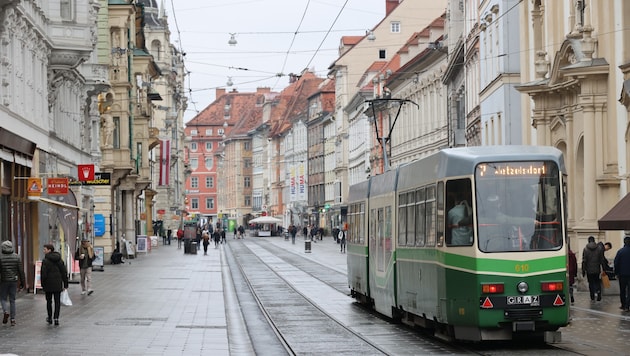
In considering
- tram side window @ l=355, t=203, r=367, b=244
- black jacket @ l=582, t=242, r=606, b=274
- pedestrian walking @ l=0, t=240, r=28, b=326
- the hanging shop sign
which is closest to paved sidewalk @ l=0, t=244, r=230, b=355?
pedestrian walking @ l=0, t=240, r=28, b=326

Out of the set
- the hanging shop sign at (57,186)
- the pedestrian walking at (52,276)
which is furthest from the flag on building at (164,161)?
the pedestrian walking at (52,276)

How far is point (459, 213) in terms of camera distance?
19781 mm

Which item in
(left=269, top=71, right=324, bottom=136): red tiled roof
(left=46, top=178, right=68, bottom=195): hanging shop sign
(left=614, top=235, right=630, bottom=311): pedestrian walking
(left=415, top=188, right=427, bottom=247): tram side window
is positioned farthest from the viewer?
(left=269, top=71, right=324, bottom=136): red tiled roof

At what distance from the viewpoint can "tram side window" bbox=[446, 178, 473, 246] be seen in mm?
19594

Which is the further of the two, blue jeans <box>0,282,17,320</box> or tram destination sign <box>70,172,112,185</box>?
tram destination sign <box>70,172,112,185</box>

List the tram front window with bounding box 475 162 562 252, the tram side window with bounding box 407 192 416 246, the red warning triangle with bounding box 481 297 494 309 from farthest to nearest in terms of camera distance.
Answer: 1. the tram side window with bounding box 407 192 416 246
2. the tram front window with bounding box 475 162 562 252
3. the red warning triangle with bounding box 481 297 494 309

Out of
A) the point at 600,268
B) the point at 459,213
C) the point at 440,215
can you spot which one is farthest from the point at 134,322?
the point at 600,268

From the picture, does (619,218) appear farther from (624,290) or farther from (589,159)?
(589,159)

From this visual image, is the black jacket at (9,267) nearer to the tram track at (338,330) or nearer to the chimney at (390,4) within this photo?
the tram track at (338,330)

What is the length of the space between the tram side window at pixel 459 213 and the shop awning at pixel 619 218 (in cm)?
1112

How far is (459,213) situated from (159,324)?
7.93m

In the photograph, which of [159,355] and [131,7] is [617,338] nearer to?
[159,355]

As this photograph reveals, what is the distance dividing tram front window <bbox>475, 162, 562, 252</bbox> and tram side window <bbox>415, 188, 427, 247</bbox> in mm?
2141

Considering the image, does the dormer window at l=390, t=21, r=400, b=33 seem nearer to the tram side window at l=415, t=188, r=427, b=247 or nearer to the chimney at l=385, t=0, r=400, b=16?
the chimney at l=385, t=0, r=400, b=16
